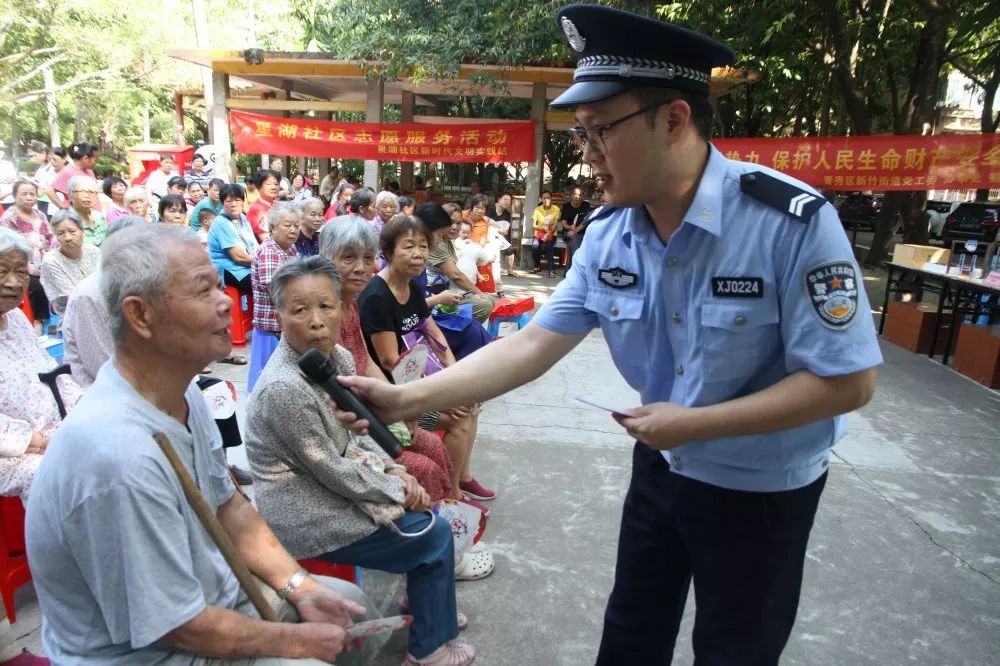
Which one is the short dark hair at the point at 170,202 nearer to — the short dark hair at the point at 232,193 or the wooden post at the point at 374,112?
the short dark hair at the point at 232,193

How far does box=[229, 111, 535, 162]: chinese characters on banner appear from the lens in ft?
35.3

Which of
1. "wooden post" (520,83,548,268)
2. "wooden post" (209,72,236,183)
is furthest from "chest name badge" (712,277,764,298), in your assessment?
"wooden post" (209,72,236,183)

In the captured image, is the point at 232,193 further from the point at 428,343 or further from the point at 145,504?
the point at 145,504

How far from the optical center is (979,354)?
5.99 meters

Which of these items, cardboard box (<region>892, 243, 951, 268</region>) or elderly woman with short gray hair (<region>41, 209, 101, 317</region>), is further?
cardboard box (<region>892, 243, 951, 268</region>)

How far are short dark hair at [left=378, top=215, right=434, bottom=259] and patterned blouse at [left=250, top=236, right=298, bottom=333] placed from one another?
3.11 feet

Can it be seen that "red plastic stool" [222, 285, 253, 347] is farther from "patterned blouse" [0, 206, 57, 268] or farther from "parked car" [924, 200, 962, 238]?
"parked car" [924, 200, 962, 238]

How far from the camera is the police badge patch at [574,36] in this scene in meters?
1.47

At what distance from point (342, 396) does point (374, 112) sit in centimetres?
1119

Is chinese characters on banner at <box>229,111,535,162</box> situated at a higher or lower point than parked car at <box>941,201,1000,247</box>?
higher

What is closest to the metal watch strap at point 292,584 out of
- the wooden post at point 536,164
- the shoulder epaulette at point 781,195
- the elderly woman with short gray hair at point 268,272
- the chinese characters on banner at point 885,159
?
the shoulder epaulette at point 781,195

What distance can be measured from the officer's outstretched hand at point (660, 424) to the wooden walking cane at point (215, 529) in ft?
2.92

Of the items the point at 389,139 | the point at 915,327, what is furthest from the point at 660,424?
the point at 389,139

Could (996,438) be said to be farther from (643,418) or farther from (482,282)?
(643,418)
